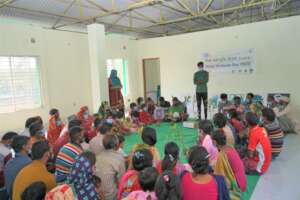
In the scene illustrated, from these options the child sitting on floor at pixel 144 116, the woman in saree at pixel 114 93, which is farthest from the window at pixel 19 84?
the child sitting on floor at pixel 144 116

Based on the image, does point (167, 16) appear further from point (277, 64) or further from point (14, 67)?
point (14, 67)

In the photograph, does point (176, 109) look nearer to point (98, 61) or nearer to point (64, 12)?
point (98, 61)

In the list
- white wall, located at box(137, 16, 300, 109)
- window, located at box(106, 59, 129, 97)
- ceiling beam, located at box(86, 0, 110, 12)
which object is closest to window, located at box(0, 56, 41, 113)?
ceiling beam, located at box(86, 0, 110, 12)

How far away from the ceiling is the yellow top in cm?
425

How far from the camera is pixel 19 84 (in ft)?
20.3

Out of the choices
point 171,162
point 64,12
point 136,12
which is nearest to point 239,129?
point 171,162

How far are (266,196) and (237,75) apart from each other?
437 centimetres

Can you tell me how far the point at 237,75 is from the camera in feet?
21.2

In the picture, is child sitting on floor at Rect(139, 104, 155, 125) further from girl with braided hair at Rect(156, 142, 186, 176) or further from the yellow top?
the yellow top

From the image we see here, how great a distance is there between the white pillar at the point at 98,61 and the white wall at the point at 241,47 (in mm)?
2292

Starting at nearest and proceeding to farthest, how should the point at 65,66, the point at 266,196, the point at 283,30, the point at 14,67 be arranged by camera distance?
1. the point at 266,196
2. the point at 283,30
3. the point at 14,67
4. the point at 65,66

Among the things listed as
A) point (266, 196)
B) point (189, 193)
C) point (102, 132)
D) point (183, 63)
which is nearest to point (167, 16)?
point (183, 63)

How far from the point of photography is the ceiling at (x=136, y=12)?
5.59 meters

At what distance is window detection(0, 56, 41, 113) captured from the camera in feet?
19.2
